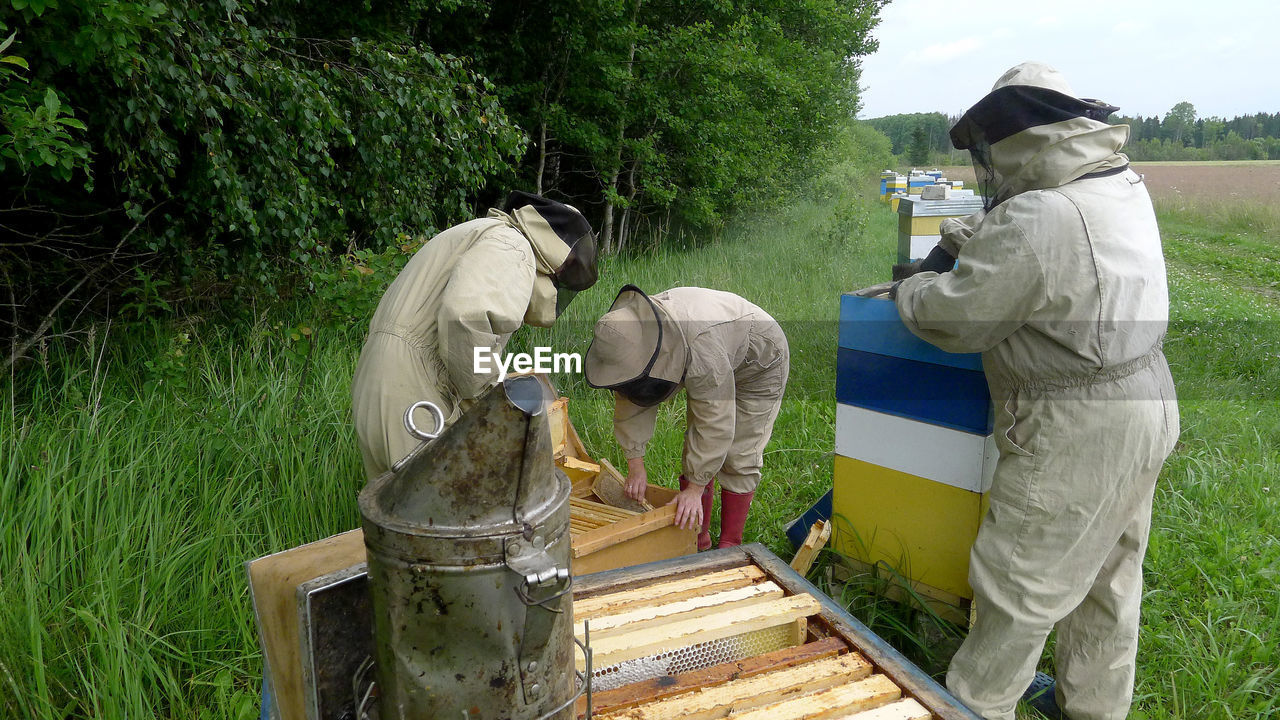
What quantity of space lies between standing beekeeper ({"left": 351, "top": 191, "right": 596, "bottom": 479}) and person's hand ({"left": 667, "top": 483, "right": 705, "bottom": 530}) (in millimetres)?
982

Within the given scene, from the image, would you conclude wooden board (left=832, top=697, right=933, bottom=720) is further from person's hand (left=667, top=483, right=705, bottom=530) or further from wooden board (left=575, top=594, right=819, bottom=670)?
person's hand (left=667, top=483, right=705, bottom=530)

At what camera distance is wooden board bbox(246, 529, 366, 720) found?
58.8 inches

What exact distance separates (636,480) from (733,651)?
5.01 feet

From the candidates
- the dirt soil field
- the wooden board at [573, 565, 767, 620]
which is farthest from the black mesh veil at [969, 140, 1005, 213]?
the dirt soil field

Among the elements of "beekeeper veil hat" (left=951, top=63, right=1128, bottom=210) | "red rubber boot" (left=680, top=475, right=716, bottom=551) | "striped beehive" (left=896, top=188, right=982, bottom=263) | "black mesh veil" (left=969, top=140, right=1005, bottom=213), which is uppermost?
"beekeeper veil hat" (left=951, top=63, right=1128, bottom=210)

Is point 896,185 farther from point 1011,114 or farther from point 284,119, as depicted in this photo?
point 1011,114

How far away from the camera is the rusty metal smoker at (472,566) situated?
1.13 meters

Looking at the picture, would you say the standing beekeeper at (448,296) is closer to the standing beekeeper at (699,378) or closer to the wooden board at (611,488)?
the standing beekeeper at (699,378)

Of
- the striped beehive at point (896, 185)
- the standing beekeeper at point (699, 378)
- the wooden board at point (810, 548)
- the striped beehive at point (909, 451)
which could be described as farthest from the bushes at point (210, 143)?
the striped beehive at point (896, 185)

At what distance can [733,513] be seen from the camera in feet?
12.5

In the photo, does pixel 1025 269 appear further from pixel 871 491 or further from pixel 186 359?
pixel 186 359

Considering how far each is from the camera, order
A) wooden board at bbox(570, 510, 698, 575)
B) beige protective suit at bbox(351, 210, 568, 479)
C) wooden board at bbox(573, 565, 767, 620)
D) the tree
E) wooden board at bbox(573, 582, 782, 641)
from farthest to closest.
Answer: the tree < wooden board at bbox(570, 510, 698, 575) < beige protective suit at bbox(351, 210, 568, 479) < wooden board at bbox(573, 565, 767, 620) < wooden board at bbox(573, 582, 782, 641)

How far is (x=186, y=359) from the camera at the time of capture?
13.6 ft

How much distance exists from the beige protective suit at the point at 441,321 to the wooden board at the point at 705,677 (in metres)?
1.24
